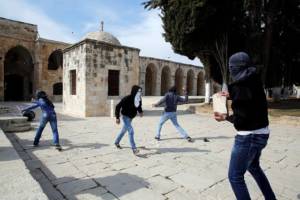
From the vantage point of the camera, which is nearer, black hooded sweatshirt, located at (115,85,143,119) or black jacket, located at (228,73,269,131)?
black jacket, located at (228,73,269,131)

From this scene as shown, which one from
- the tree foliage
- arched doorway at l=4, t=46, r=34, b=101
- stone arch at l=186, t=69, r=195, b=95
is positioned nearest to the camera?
the tree foliage

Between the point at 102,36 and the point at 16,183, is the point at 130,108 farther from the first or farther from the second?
the point at 102,36

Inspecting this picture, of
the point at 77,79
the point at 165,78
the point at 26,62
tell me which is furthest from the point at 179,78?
the point at 77,79

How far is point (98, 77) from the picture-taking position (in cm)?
1251

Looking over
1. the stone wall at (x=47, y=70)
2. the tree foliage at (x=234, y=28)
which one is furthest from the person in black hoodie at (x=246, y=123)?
the stone wall at (x=47, y=70)

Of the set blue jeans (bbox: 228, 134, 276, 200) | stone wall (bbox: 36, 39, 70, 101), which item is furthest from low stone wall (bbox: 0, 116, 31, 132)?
stone wall (bbox: 36, 39, 70, 101)

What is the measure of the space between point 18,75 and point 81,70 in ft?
61.7

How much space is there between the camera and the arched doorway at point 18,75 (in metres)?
26.4

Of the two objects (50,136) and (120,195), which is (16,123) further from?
(120,195)

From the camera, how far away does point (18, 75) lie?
2725 centimetres

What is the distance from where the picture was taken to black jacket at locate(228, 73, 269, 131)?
237 centimetres

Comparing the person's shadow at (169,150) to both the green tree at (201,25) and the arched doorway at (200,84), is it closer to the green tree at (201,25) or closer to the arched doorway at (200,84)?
A: the green tree at (201,25)

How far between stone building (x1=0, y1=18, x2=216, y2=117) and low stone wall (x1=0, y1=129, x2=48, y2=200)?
28.6 feet

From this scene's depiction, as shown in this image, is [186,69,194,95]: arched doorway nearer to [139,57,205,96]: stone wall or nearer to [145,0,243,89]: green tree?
[139,57,205,96]: stone wall
